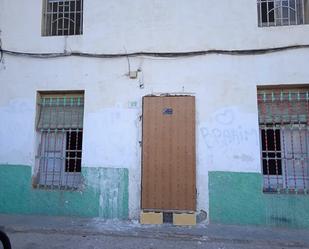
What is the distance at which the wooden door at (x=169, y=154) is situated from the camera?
5316mm

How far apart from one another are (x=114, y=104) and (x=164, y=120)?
3.20ft

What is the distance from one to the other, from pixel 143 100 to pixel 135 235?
7.47 feet

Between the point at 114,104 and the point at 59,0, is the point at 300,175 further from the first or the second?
the point at 59,0

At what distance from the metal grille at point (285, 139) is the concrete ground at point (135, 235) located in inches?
33.1

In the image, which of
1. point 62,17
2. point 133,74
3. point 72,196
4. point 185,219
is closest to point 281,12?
point 133,74

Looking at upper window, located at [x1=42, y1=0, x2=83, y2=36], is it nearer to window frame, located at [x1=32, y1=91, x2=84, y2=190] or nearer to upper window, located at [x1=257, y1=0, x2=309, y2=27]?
window frame, located at [x1=32, y1=91, x2=84, y2=190]

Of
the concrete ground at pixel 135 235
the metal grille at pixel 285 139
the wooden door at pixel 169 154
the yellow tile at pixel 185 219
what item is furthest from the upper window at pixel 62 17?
the yellow tile at pixel 185 219

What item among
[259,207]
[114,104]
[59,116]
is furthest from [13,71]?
[259,207]

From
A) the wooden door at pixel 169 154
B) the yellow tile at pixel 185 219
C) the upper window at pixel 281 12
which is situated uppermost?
the upper window at pixel 281 12

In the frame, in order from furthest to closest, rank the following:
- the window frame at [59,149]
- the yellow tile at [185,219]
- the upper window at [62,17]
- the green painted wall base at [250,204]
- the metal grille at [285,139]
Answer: the upper window at [62,17]
the window frame at [59,149]
the metal grille at [285,139]
the yellow tile at [185,219]
the green painted wall base at [250,204]

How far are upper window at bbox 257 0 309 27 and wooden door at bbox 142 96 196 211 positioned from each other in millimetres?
2050

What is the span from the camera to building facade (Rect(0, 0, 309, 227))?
5316 mm

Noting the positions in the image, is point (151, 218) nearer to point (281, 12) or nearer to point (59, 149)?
point (59, 149)

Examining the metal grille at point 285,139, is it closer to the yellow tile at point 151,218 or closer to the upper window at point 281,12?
the upper window at point 281,12
